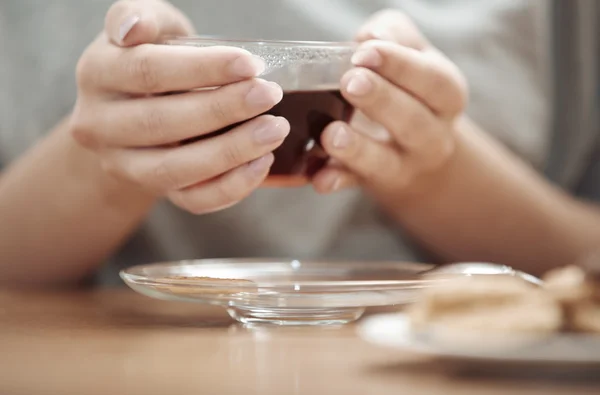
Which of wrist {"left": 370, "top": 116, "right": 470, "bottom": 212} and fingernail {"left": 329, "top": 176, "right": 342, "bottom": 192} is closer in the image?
fingernail {"left": 329, "top": 176, "right": 342, "bottom": 192}

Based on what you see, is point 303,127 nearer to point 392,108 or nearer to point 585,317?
point 392,108

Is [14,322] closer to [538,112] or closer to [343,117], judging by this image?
[343,117]

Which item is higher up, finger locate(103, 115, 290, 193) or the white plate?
finger locate(103, 115, 290, 193)

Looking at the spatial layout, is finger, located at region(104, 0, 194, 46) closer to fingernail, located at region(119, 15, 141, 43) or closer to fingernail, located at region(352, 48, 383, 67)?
fingernail, located at region(119, 15, 141, 43)

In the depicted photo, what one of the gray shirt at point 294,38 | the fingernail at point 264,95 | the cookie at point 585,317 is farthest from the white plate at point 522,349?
the gray shirt at point 294,38

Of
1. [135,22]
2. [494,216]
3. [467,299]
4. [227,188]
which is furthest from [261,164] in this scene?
[494,216]

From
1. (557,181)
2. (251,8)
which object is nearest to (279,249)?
(251,8)

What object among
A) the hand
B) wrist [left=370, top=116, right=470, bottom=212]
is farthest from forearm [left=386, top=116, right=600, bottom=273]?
the hand
